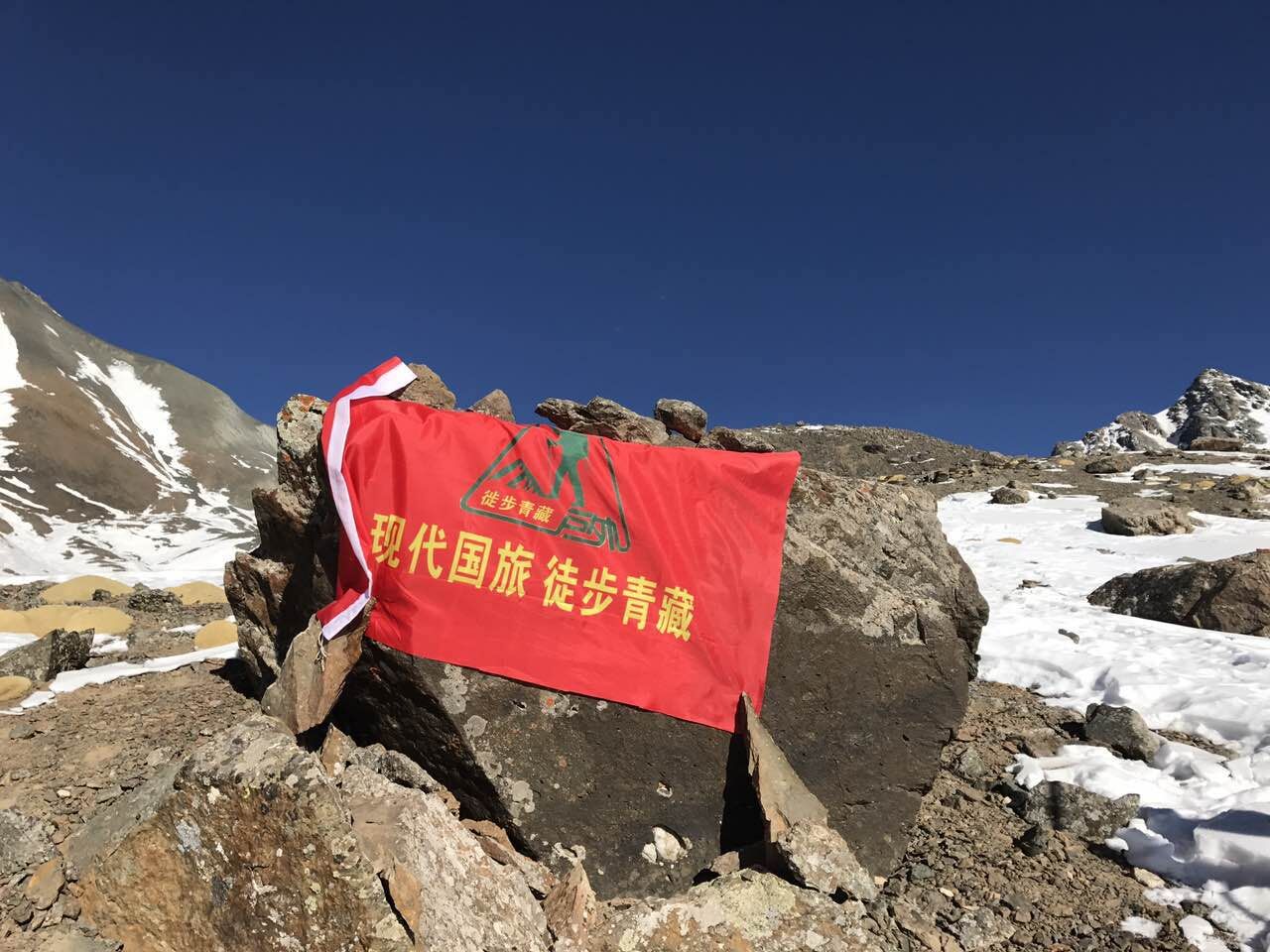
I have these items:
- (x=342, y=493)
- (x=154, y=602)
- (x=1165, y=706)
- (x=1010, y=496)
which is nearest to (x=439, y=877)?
(x=342, y=493)

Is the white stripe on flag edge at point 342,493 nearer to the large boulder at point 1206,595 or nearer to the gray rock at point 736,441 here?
the gray rock at point 736,441

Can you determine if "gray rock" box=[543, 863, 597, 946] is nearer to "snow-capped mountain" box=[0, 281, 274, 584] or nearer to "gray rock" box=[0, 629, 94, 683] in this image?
"gray rock" box=[0, 629, 94, 683]

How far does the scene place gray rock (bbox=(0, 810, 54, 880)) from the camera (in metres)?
3.60

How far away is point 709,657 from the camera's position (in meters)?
5.19

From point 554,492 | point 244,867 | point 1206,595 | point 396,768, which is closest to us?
point 244,867

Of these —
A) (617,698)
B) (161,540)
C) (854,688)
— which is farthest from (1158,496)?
(161,540)

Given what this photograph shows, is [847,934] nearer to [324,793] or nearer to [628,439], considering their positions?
[324,793]

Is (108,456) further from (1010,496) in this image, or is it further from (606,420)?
(1010,496)

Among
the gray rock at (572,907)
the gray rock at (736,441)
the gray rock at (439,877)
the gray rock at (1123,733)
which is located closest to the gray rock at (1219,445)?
the gray rock at (1123,733)

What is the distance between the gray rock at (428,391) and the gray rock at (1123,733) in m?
8.07

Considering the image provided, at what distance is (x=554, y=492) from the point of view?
527 centimetres

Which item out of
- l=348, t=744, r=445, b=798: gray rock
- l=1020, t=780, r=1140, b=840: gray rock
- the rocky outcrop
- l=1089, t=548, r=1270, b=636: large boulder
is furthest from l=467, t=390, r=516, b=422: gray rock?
l=1089, t=548, r=1270, b=636: large boulder

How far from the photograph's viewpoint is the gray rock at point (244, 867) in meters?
2.98

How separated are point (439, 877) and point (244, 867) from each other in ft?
3.18
